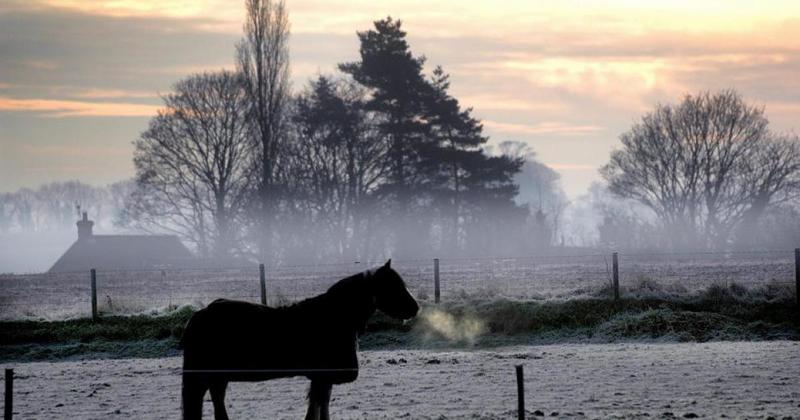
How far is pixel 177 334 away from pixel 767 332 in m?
13.4

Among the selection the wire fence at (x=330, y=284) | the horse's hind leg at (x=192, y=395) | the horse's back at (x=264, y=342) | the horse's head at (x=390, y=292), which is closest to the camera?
the horse's back at (x=264, y=342)

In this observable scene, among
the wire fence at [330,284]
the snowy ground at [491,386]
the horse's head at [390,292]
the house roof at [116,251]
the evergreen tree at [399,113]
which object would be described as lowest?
the snowy ground at [491,386]

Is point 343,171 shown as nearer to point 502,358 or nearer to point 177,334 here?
point 177,334

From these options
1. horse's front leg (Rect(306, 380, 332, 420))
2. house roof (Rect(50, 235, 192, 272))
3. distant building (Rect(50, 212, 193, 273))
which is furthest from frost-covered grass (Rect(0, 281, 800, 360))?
house roof (Rect(50, 235, 192, 272))

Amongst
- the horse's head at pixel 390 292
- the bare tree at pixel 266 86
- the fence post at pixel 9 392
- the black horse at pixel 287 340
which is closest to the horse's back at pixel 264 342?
the black horse at pixel 287 340

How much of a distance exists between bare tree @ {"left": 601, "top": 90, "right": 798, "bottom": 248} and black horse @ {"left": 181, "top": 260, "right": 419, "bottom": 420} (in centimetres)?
5442

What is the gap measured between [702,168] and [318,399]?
197ft

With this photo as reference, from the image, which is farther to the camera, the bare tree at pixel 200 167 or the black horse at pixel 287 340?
the bare tree at pixel 200 167

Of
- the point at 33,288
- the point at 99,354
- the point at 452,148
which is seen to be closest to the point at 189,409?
the point at 99,354

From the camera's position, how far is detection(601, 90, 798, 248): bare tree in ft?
213

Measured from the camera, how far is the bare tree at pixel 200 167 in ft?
204

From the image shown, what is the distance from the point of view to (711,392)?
1484cm

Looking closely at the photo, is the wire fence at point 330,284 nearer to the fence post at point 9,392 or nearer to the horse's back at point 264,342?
the horse's back at point 264,342

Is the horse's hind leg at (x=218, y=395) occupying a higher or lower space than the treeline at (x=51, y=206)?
lower
